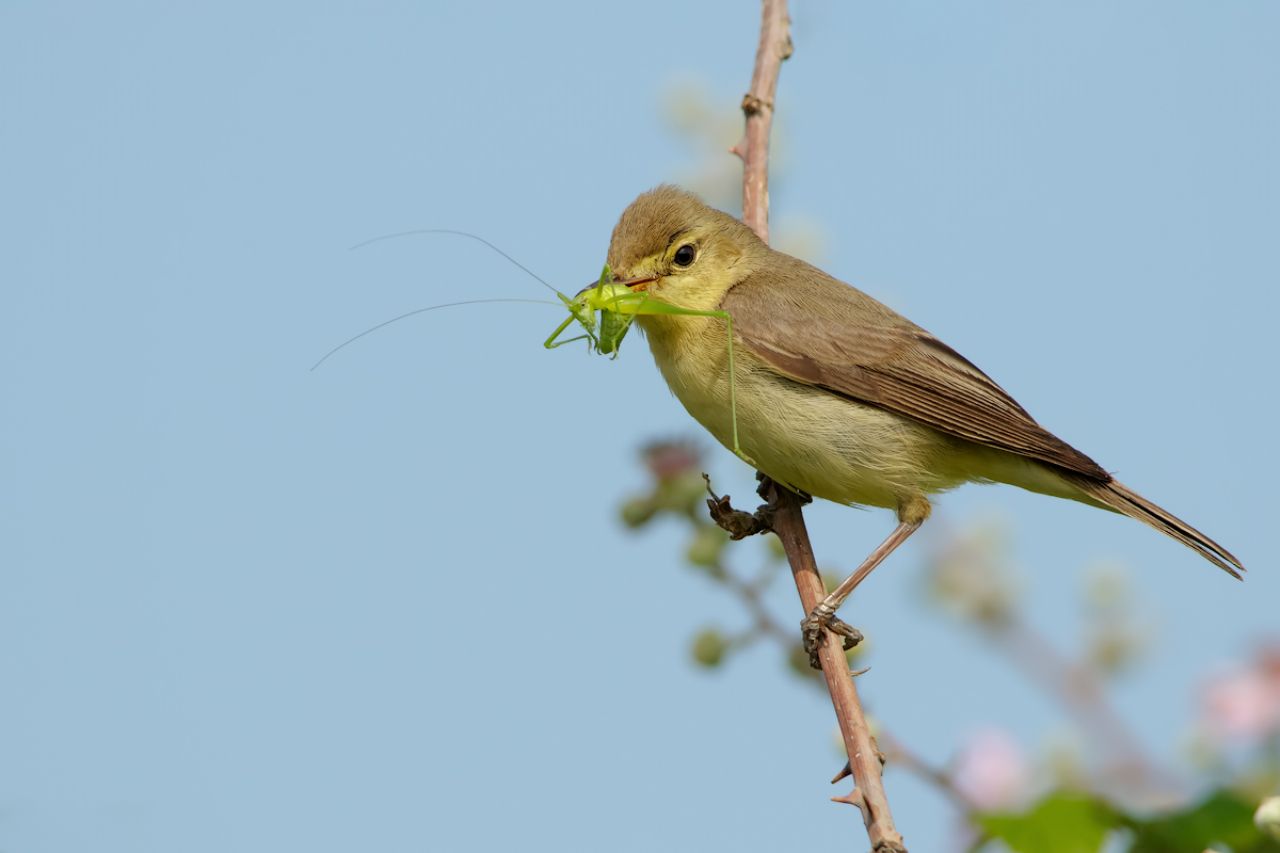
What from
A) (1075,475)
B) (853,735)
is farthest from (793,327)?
(853,735)

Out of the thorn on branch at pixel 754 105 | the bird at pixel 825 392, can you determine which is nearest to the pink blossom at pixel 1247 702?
the bird at pixel 825 392

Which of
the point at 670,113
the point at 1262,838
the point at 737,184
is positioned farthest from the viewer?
the point at 737,184

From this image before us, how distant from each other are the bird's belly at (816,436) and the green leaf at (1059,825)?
11.1 feet

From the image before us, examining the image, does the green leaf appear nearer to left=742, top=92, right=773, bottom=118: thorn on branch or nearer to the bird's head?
the bird's head

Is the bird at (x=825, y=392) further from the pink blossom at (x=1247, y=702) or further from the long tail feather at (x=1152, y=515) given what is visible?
the pink blossom at (x=1247, y=702)

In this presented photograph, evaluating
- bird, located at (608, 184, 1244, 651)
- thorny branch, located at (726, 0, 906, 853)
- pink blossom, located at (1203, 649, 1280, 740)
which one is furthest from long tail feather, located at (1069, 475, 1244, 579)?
Answer: pink blossom, located at (1203, 649, 1280, 740)

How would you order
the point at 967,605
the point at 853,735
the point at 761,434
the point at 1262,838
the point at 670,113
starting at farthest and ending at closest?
the point at 670,113
the point at 761,434
the point at 967,605
the point at 853,735
the point at 1262,838

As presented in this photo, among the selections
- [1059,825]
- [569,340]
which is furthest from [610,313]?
[1059,825]

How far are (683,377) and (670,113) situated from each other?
108 centimetres

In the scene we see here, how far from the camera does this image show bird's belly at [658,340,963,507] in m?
5.12

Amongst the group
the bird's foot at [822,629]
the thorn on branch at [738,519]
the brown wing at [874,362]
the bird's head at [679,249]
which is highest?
the bird's head at [679,249]

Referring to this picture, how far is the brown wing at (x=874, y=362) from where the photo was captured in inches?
209

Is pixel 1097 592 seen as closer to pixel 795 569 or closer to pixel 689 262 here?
pixel 795 569

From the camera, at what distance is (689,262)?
5.55 m
